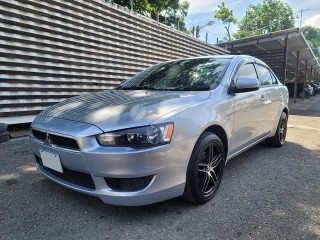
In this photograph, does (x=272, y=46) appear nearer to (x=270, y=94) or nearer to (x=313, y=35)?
(x=270, y=94)

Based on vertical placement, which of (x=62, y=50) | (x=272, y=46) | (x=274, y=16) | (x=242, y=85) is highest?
(x=274, y=16)

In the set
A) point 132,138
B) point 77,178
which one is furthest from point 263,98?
point 77,178

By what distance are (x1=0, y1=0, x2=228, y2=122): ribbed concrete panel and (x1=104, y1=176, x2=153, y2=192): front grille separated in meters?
3.95

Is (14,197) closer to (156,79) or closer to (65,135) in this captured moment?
(65,135)

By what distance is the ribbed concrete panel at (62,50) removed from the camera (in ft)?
16.6

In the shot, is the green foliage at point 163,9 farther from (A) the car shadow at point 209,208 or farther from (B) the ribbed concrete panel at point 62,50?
(A) the car shadow at point 209,208

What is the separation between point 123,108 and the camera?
7.70ft

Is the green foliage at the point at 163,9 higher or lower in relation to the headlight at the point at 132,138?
higher

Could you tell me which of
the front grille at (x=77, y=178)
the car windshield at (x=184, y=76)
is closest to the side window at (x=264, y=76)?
the car windshield at (x=184, y=76)

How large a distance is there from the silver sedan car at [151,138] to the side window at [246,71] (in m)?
0.07

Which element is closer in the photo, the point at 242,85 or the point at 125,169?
the point at 125,169

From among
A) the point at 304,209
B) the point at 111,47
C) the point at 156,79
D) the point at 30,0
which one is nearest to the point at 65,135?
the point at 156,79

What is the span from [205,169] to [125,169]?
0.90 meters

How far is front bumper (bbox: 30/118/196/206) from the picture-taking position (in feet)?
6.57
